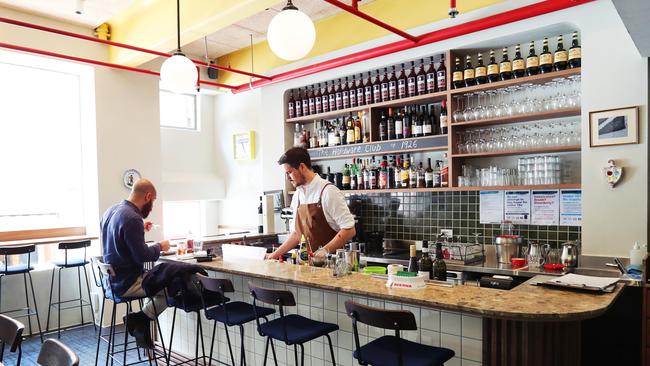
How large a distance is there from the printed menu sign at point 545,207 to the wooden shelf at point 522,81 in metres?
1.00

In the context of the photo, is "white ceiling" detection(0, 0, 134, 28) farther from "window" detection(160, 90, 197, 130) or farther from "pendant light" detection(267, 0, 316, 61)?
"pendant light" detection(267, 0, 316, 61)

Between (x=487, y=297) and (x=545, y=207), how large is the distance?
7.50 feet

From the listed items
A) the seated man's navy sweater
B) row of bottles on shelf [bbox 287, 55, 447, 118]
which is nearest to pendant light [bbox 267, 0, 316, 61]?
the seated man's navy sweater

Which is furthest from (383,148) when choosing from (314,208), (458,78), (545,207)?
(545,207)

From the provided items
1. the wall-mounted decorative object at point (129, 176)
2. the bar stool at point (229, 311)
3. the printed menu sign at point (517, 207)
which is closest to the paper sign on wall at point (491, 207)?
the printed menu sign at point (517, 207)

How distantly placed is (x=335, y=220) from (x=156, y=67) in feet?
12.5

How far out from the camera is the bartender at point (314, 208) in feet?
11.5

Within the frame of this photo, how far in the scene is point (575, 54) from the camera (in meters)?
3.66

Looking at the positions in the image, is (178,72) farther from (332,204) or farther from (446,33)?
(446,33)

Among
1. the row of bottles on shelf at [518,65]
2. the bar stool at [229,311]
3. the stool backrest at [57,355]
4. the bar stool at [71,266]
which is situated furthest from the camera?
the bar stool at [71,266]

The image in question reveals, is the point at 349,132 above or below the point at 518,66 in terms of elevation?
below

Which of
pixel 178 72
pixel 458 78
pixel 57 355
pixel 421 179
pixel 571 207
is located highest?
pixel 458 78

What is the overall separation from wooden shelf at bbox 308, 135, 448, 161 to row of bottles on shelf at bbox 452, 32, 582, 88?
59 cm

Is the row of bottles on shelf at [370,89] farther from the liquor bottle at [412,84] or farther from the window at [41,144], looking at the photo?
the window at [41,144]
